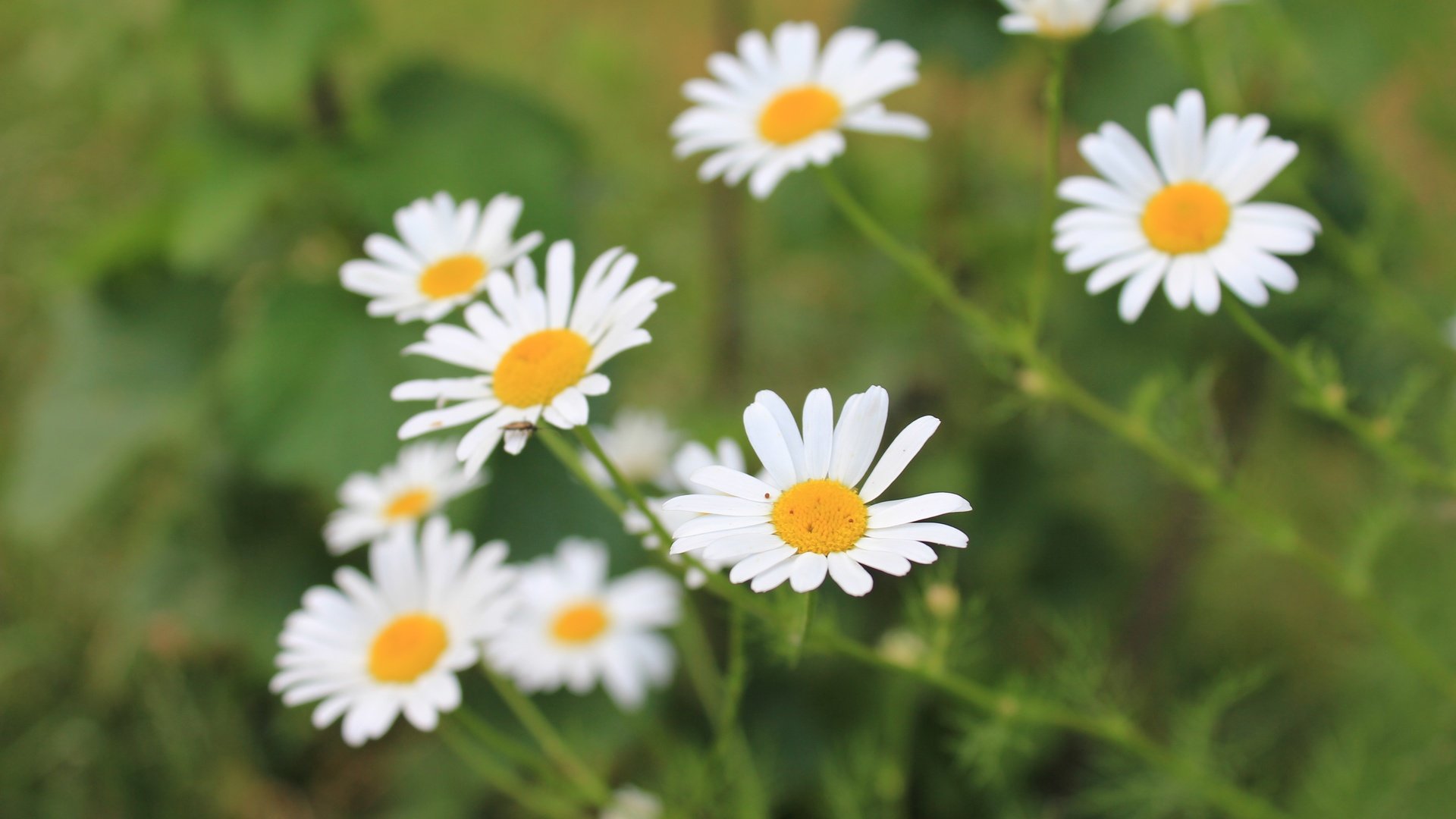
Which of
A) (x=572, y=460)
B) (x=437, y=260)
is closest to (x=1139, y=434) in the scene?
(x=572, y=460)

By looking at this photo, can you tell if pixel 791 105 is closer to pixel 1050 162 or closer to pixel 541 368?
pixel 1050 162

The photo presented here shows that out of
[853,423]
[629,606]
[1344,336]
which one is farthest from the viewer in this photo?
[1344,336]

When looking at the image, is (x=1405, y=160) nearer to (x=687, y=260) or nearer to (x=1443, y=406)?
(x=1443, y=406)

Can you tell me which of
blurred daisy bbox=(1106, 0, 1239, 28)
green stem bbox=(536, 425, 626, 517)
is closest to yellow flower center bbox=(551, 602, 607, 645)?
green stem bbox=(536, 425, 626, 517)

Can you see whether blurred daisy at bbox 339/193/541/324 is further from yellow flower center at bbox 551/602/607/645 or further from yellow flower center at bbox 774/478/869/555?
yellow flower center at bbox 551/602/607/645

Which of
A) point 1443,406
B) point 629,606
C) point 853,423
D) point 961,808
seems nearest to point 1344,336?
point 1443,406

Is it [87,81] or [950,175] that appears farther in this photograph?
[87,81]

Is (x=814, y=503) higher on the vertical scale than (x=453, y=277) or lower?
lower
